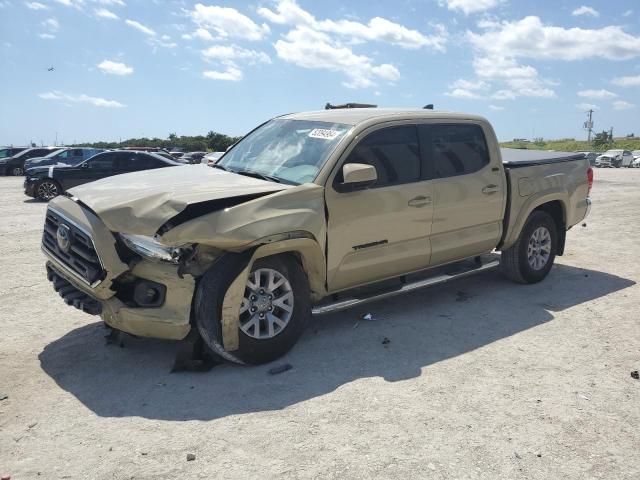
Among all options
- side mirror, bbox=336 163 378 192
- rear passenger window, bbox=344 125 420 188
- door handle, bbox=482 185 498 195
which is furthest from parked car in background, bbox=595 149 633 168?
side mirror, bbox=336 163 378 192

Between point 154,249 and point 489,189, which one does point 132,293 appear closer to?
point 154,249

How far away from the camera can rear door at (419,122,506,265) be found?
5.56 metres

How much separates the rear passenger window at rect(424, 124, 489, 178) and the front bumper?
2814 mm

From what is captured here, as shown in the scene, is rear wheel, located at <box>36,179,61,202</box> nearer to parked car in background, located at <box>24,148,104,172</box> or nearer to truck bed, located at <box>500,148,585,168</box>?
parked car in background, located at <box>24,148,104,172</box>

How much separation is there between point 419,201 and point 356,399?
2.15 metres

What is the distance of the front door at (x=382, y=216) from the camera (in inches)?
188

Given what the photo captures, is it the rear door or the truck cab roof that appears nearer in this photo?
the truck cab roof

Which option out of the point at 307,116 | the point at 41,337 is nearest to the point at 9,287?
the point at 41,337

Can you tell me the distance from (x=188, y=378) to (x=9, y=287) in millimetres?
3473

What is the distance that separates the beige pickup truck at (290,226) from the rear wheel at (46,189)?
12163mm

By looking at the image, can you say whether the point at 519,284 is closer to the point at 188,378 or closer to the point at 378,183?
the point at 378,183

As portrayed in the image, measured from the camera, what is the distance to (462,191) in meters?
5.72

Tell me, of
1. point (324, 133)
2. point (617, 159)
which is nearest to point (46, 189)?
point (324, 133)

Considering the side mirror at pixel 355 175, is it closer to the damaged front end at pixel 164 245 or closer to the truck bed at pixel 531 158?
the damaged front end at pixel 164 245
